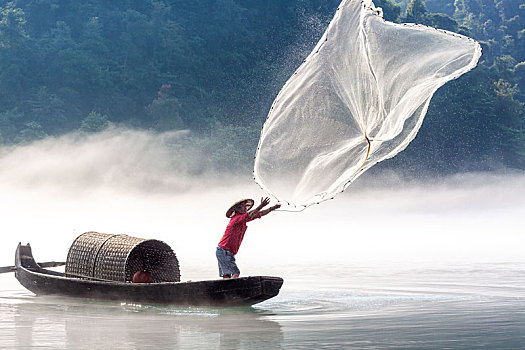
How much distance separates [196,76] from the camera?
5728 cm

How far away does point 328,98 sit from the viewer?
36.5ft

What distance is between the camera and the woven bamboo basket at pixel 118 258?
12.9 meters

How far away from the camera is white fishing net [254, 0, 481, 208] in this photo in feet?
33.9

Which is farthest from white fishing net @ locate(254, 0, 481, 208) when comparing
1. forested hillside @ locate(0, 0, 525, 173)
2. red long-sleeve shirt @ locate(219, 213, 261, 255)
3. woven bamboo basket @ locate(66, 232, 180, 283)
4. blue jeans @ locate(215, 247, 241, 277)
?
forested hillside @ locate(0, 0, 525, 173)

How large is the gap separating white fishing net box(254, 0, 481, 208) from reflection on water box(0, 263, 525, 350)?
159 cm

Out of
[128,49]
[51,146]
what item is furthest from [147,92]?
[51,146]

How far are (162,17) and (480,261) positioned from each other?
3940 cm

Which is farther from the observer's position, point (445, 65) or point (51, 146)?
point (51, 146)

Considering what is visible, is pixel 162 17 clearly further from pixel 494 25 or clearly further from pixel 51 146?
pixel 494 25

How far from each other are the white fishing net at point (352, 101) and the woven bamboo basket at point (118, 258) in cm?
283

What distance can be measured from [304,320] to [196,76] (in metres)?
47.3

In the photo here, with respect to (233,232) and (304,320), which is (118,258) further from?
(304,320)

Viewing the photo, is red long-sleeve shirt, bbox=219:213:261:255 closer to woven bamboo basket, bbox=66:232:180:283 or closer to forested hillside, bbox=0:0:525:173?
woven bamboo basket, bbox=66:232:180:283

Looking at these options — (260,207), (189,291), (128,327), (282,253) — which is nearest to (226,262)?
(189,291)
